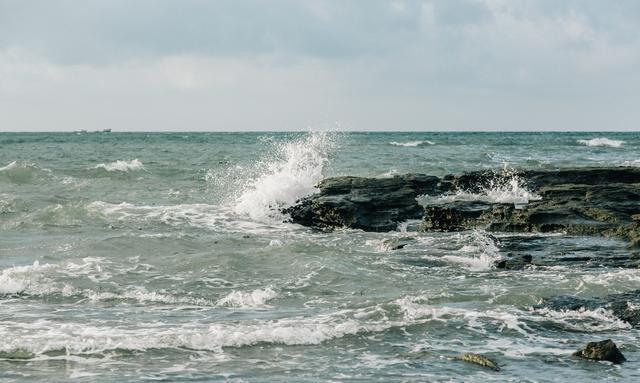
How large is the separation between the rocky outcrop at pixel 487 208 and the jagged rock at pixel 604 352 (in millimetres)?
7265

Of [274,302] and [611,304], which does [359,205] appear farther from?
[611,304]

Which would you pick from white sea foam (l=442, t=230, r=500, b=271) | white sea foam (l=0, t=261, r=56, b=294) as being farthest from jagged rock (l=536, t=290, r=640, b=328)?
white sea foam (l=0, t=261, r=56, b=294)

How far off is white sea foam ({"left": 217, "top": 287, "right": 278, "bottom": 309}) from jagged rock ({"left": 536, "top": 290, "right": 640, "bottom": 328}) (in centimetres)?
431

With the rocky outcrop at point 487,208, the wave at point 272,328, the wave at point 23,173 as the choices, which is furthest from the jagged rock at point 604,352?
the wave at point 23,173

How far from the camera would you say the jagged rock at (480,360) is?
30.0ft

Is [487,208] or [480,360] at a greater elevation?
[487,208]

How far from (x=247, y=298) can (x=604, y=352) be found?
5831 millimetres

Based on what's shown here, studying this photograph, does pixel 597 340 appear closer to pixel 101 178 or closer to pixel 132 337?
pixel 132 337

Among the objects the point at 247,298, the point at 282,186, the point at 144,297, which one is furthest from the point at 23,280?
the point at 282,186

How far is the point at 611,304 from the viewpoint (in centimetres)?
1159

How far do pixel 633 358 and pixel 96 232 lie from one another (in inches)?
579

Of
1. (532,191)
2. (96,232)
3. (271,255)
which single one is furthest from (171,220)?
(532,191)

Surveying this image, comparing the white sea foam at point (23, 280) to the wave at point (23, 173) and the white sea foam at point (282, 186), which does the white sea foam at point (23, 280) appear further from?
the wave at point (23, 173)

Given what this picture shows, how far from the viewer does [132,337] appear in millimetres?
10211
